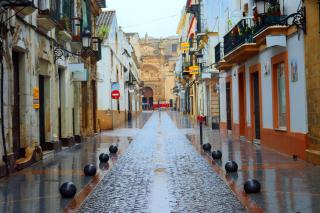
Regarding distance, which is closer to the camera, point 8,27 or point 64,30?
point 8,27

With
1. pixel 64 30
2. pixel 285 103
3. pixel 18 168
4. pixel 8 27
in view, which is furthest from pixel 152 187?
pixel 64 30

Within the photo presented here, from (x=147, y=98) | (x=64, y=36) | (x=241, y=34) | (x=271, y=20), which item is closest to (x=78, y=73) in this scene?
(x=64, y=36)

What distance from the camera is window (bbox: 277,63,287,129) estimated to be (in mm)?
14421

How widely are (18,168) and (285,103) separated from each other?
7.42 m

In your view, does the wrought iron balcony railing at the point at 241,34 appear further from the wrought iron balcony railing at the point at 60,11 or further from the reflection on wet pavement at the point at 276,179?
the wrought iron balcony railing at the point at 60,11

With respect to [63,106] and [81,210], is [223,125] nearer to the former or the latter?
[63,106]

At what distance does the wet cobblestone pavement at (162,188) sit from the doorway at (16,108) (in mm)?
2425

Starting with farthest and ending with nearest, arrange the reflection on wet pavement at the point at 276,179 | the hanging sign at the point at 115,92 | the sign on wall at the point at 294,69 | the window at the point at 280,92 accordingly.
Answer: the hanging sign at the point at 115,92, the window at the point at 280,92, the sign on wall at the point at 294,69, the reflection on wet pavement at the point at 276,179

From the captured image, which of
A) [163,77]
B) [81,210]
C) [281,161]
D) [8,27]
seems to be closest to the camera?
[81,210]

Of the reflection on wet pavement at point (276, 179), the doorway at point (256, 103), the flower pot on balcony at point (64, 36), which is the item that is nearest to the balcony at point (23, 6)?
the flower pot on balcony at point (64, 36)

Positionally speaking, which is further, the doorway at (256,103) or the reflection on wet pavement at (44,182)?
the doorway at (256,103)

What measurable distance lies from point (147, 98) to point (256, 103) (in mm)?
79066

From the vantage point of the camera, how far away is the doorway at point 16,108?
12.1 m

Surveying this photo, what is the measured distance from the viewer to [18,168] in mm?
11477
